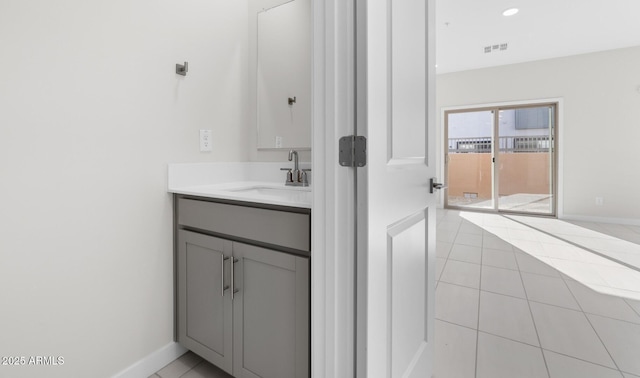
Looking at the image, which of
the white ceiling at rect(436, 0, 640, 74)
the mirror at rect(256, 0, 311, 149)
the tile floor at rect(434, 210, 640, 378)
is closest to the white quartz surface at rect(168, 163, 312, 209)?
the mirror at rect(256, 0, 311, 149)

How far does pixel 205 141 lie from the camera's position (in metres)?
1.66

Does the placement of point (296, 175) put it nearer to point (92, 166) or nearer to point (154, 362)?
point (92, 166)

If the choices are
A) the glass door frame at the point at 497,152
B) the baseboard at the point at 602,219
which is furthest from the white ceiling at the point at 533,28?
the baseboard at the point at 602,219

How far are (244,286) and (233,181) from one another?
0.85 metres

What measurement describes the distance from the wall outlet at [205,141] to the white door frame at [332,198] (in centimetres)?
103

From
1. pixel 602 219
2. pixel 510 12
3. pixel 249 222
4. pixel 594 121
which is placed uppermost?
pixel 510 12

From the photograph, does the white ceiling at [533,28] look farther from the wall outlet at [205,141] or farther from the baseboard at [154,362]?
the baseboard at [154,362]

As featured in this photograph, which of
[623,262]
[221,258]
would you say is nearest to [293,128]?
[221,258]

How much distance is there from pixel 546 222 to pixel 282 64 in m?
4.91

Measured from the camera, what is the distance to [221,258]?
1.25 m

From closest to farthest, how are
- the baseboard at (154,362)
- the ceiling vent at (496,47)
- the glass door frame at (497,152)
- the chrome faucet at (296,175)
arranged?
the baseboard at (154,362)
the chrome faucet at (296,175)
the ceiling vent at (496,47)
the glass door frame at (497,152)

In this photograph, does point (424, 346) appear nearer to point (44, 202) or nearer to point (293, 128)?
point (293, 128)

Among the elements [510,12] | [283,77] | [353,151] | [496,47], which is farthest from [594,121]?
[353,151]

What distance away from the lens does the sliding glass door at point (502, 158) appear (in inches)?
202
